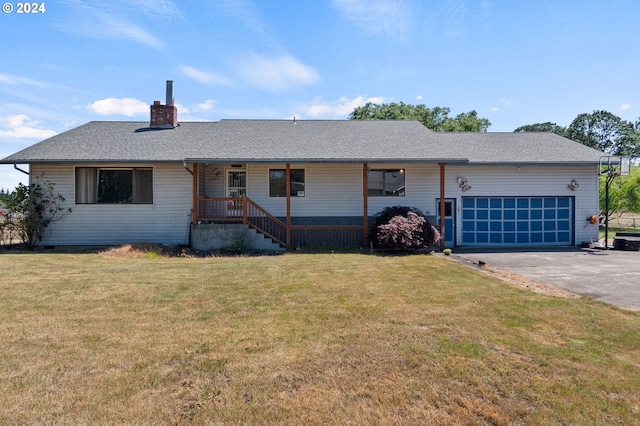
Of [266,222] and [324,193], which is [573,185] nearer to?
[324,193]

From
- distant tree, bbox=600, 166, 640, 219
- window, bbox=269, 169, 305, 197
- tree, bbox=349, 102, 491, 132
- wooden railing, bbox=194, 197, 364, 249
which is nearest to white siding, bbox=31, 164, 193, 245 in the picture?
wooden railing, bbox=194, 197, 364, 249

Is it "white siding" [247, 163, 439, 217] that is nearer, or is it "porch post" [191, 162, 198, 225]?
"porch post" [191, 162, 198, 225]

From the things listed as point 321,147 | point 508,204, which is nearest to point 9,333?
point 321,147

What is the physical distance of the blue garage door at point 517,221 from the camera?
13977 mm

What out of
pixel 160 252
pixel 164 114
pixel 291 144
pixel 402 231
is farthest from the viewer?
pixel 164 114

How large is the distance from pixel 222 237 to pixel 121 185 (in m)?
4.53

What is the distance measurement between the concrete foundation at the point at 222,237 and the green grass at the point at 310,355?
5206 mm

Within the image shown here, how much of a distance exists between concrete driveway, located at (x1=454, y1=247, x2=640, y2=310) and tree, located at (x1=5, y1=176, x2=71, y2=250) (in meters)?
14.3

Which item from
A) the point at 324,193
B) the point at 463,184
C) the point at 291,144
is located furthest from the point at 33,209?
the point at 463,184

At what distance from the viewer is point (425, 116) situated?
1259 inches

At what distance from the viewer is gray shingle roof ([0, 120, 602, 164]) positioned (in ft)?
39.1

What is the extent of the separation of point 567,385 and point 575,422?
574 millimetres

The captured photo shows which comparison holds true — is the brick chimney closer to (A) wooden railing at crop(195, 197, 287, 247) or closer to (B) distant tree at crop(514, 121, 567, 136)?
(A) wooden railing at crop(195, 197, 287, 247)

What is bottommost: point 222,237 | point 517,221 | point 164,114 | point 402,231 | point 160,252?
point 160,252
